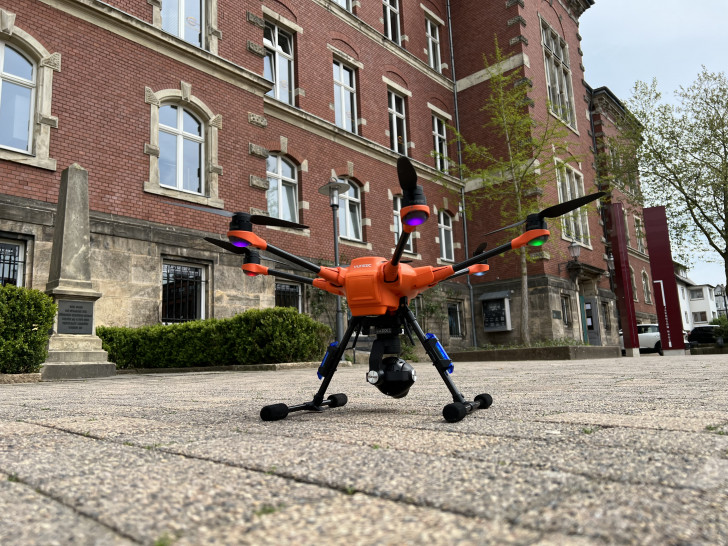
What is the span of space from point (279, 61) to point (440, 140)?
822 cm

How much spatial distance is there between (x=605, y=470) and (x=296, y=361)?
871cm

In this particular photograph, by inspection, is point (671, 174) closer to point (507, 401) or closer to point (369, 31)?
point (369, 31)

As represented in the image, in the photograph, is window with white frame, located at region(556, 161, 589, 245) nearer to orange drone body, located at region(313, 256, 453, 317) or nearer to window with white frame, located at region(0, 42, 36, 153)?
window with white frame, located at region(0, 42, 36, 153)

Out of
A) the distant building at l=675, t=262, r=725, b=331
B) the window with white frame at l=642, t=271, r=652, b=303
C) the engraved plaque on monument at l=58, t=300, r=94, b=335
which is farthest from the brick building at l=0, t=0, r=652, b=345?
the distant building at l=675, t=262, r=725, b=331

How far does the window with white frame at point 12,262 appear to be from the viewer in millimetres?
9211

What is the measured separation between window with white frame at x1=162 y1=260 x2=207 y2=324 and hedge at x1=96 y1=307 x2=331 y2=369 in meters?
1.23

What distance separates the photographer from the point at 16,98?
9.89m

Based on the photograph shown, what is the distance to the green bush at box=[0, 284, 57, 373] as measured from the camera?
6355mm

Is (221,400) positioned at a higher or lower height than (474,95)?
lower

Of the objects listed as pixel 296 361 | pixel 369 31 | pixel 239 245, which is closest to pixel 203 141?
pixel 296 361

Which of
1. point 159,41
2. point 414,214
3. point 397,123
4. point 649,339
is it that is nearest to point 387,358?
point 414,214

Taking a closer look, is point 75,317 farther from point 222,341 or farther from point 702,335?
point 702,335

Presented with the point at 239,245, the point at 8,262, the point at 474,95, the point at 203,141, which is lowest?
the point at 239,245

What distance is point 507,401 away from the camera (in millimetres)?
3088
